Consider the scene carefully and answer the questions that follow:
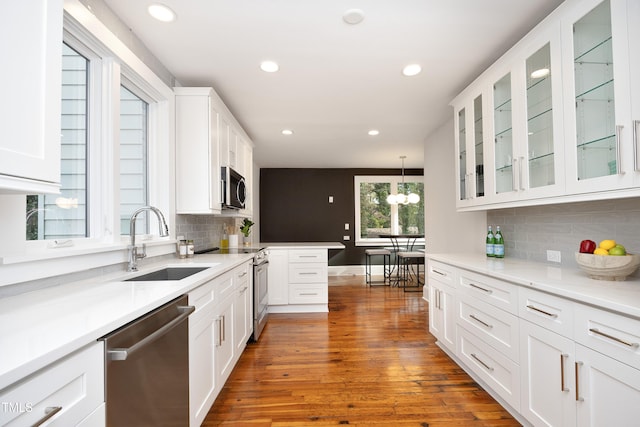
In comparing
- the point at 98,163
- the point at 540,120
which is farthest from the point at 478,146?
the point at 98,163

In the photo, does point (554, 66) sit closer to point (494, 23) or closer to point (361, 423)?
point (494, 23)

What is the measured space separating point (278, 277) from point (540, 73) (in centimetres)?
346

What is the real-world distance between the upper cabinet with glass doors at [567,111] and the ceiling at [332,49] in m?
0.27

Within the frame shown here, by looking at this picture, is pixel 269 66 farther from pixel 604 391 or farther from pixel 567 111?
pixel 604 391

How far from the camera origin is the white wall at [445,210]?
11.0 feet

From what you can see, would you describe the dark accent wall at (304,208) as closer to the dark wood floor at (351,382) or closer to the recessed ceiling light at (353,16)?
the dark wood floor at (351,382)

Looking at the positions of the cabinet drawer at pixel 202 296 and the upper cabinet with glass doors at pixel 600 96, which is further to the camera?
the cabinet drawer at pixel 202 296

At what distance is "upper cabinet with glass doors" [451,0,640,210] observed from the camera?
138 centimetres

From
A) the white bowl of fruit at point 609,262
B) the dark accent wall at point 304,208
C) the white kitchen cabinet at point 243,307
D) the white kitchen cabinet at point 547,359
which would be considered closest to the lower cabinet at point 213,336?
the white kitchen cabinet at point 243,307

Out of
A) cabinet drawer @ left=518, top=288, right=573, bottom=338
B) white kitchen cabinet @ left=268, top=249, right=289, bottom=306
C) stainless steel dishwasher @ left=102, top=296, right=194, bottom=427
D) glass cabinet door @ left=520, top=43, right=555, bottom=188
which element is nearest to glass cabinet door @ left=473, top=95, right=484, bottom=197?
glass cabinet door @ left=520, top=43, right=555, bottom=188

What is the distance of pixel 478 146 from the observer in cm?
265

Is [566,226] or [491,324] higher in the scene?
[566,226]

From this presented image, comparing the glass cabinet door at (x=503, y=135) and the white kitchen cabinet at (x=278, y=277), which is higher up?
the glass cabinet door at (x=503, y=135)

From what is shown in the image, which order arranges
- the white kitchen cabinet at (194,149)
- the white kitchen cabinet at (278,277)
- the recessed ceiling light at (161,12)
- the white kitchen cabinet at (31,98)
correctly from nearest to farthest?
the white kitchen cabinet at (31,98)
the recessed ceiling light at (161,12)
the white kitchen cabinet at (194,149)
the white kitchen cabinet at (278,277)
